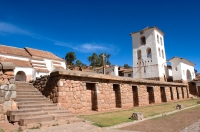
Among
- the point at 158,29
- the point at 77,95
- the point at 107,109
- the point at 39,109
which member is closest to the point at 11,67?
the point at 39,109

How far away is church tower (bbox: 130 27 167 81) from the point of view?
3138cm

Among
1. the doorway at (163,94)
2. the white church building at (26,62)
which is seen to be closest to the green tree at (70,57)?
the white church building at (26,62)

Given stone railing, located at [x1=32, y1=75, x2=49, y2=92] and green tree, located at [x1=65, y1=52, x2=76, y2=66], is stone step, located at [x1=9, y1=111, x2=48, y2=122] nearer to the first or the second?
stone railing, located at [x1=32, y1=75, x2=49, y2=92]

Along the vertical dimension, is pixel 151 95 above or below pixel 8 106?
below

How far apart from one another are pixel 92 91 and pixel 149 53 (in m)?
25.9

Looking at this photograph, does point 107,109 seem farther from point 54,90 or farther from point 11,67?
point 11,67

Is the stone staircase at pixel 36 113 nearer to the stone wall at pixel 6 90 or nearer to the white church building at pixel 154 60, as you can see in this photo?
the stone wall at pixel 6 90

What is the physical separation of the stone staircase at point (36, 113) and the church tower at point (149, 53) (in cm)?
2666

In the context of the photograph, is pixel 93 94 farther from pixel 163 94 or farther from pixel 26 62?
pixel 26 62

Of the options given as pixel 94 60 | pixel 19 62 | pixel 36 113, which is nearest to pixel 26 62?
pixel 19 62

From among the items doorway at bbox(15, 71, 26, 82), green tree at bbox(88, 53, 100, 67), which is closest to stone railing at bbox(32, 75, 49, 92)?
doorway at bbox(15, 71, 26, 82)

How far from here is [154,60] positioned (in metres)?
31.5

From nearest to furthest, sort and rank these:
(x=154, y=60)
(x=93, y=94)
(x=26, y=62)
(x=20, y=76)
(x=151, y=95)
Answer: (x=93, y=94)
(x=151, y=95)
(x=20, y=76)
(x=26, y=62)
(x=154, y=60)

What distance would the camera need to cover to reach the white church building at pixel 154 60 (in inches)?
1240
